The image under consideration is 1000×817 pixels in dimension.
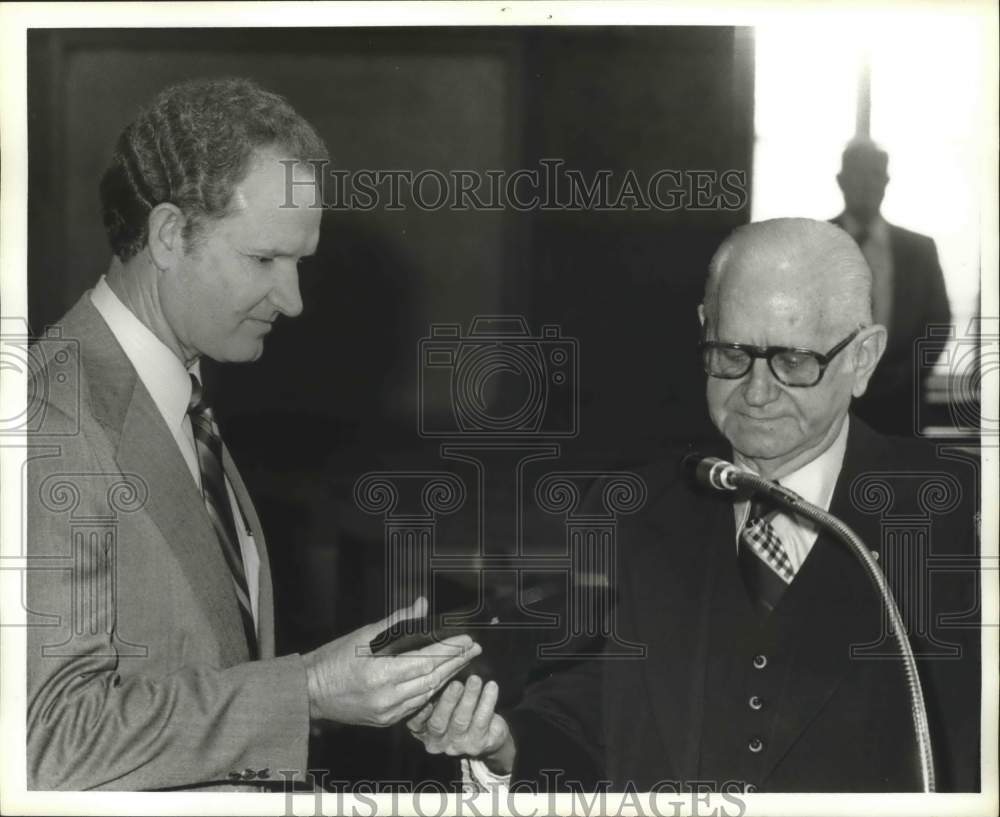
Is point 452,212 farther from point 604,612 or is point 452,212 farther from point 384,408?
point 604,612

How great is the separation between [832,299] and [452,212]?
2.60ft

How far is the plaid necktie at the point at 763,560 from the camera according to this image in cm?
255

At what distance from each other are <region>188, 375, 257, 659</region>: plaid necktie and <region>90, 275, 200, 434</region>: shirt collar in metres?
0.03

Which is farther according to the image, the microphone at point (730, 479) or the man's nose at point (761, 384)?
the man's nose at point (761, 384)

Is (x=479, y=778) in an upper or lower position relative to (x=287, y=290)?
lower

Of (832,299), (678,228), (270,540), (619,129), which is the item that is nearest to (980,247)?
(832,299)

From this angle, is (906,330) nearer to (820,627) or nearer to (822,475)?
(822,475)

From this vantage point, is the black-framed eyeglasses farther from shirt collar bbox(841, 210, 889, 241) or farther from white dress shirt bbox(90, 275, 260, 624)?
white dress shirt bbox(90, 275, 260, 624)

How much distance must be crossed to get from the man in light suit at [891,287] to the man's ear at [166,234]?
134 cm

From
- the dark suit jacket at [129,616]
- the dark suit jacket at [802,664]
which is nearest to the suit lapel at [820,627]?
the dark suit jacket at [802,664]

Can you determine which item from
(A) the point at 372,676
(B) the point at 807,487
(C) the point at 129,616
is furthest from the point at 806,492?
(C) the point at 129,616

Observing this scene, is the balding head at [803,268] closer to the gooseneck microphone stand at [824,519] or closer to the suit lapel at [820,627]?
the gooseneck microphone stand at [824,519]

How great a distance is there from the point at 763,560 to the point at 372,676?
833 mm

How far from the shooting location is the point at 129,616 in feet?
8.27
